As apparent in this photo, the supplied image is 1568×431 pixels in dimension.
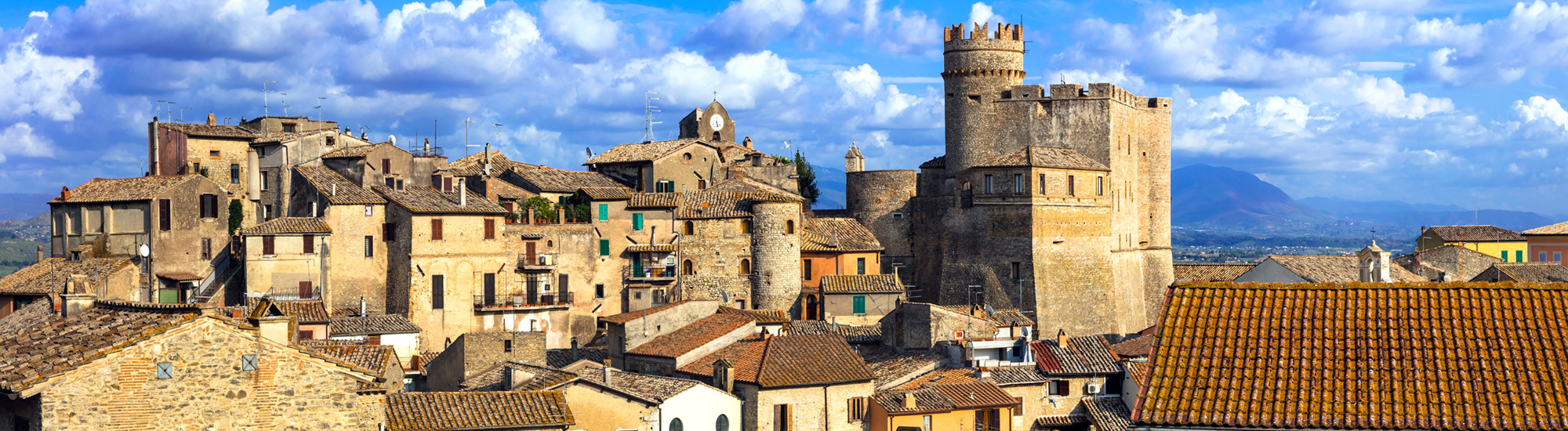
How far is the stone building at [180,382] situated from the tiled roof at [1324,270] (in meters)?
45.8

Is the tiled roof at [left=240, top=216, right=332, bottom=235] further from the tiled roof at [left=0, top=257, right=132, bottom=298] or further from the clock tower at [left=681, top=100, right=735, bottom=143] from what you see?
the clock tower at [left=681, top=100, right=735, bottom=143]

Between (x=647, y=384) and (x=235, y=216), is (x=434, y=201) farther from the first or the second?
(x=647, y=384)

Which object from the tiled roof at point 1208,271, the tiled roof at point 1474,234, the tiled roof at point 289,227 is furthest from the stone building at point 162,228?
the tiled roof at point 1474,234

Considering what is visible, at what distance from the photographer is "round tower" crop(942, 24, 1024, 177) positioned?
60.9 m

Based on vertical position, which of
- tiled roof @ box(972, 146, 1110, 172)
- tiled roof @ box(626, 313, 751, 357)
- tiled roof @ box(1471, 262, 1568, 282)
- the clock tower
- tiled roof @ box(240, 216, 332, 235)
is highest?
the clock tower

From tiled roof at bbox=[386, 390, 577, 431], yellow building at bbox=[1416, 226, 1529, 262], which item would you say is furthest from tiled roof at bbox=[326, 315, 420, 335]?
yellow building at bbox=[1416, 226, 1529, 262]

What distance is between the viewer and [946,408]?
3941cm

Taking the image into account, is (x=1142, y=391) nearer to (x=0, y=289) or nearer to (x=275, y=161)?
(x=0, y=289)

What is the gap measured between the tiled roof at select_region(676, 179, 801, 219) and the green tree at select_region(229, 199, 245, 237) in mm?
14636

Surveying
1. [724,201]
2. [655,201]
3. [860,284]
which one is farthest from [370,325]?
[860,284]

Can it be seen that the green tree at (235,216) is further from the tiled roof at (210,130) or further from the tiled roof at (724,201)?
the tiled roof at (724,201)

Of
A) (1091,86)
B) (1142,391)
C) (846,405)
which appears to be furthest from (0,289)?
(1142,391)

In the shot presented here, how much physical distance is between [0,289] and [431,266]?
12509 millimetres

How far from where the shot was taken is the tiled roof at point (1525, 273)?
6694cm
